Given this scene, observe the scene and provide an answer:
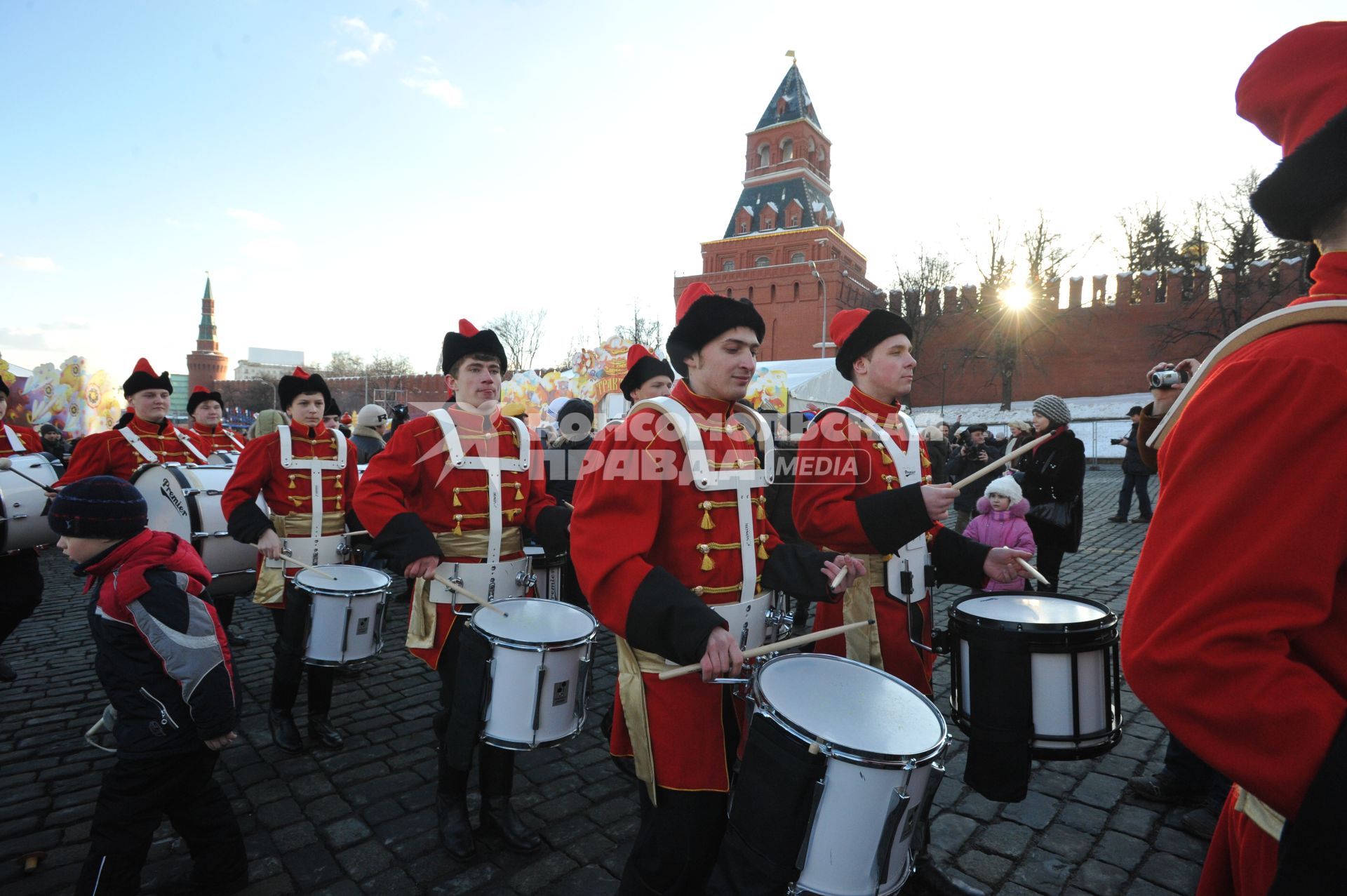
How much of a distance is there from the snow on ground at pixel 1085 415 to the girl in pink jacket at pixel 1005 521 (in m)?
15.9

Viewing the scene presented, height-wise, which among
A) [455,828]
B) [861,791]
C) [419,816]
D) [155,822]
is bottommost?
[419,816]

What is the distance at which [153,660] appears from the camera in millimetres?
2705

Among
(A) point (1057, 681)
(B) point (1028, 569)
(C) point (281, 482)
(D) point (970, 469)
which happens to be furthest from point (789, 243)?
(A) point (1057, 681)

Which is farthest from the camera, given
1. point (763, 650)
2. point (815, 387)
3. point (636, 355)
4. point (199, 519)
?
point (815, 387)

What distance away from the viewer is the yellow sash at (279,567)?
4684 millimetres

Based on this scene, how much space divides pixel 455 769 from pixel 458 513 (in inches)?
46.1

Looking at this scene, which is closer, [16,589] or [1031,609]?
[1031,609]

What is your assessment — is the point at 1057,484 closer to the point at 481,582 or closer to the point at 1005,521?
the point at 1005,521

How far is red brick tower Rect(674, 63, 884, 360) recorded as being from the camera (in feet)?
153

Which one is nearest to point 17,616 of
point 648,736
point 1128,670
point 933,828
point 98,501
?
point 98,501

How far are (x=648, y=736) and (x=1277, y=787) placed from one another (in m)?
1.57

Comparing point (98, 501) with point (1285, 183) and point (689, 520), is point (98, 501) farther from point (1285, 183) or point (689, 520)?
point (1285, 183)

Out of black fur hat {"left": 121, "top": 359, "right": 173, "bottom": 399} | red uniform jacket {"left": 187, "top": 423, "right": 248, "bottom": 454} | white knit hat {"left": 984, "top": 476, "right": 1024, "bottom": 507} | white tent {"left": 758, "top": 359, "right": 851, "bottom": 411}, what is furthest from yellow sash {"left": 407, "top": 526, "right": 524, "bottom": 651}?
white tent {"left": 758, "top": 359, "right": 851, "bottom": 411}

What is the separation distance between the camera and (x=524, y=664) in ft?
9.08
